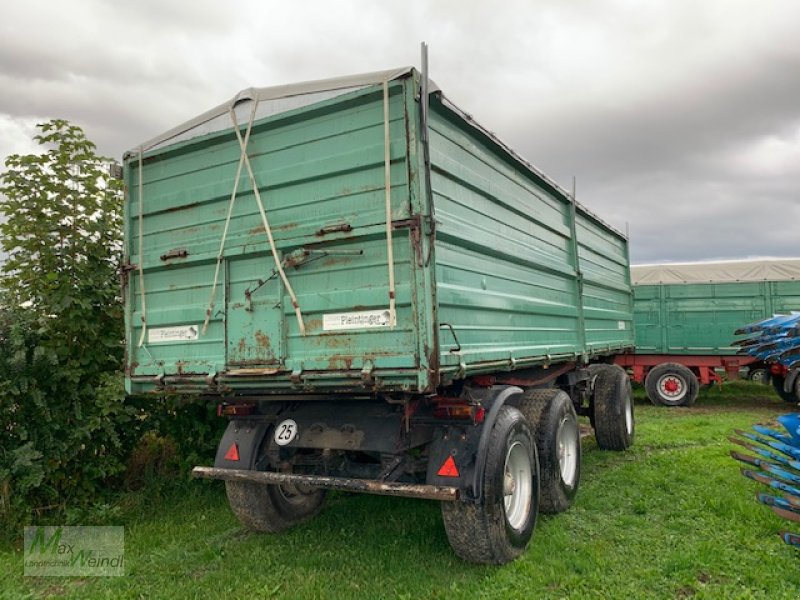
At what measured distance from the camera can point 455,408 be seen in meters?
3.52

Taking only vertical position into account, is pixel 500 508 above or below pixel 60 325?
below

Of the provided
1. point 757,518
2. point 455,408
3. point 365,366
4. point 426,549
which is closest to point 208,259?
point 365,366

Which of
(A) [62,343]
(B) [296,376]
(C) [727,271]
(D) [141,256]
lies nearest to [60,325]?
(A) [62,343]

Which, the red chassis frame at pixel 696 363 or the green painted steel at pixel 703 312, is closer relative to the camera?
the red chassis frame at pixel 696 363

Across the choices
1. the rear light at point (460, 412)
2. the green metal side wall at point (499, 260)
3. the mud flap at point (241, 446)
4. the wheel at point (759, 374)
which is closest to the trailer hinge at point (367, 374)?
the green metal side wall at point (499, 260)

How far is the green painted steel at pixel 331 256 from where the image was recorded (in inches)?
128

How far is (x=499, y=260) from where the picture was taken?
4.27 meters

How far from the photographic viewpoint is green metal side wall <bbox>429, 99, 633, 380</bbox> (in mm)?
3488

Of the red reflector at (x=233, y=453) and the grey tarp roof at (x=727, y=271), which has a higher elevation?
the grey tarp roof at (x=727, y=271)

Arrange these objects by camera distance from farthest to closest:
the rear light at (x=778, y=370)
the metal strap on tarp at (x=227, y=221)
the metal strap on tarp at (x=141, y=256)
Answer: the rear light at (x=778, y=370)
the metal strap on tarp at (x=141, y=256)
the metal strap on tarp at (x=227, y=221)

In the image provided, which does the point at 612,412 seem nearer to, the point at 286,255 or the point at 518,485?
the point at 518,485

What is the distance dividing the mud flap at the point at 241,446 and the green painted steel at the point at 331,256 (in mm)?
529

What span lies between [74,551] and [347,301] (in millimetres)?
2774

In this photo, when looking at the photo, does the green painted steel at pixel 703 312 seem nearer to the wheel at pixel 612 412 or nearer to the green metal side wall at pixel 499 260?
the wheel at pixel 612 412
